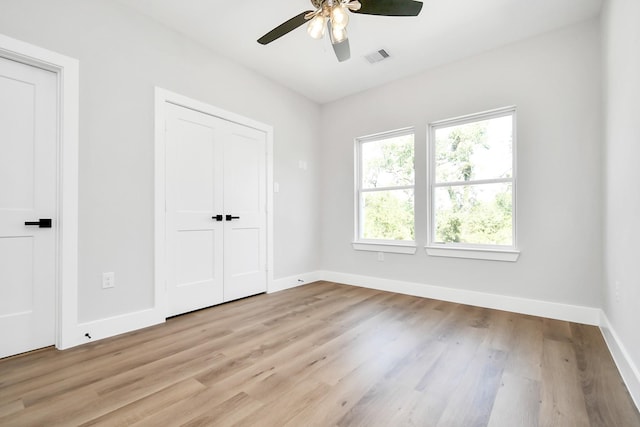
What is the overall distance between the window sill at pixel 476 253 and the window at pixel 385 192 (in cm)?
30

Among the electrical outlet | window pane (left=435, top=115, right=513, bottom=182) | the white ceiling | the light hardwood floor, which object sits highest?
the white ceiling

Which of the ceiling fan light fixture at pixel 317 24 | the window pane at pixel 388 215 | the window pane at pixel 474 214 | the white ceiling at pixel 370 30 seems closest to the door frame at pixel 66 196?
the white ceiling at pixel 370 30

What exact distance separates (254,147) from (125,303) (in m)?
2.14

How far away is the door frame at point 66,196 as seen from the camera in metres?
2.15

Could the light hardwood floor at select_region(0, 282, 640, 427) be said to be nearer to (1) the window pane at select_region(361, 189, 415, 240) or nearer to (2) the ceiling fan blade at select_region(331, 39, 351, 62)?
(1) the window pane at select_region(361, 189, 415, 240)

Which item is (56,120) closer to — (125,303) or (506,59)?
(125,303)

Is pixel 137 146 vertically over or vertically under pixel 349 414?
over

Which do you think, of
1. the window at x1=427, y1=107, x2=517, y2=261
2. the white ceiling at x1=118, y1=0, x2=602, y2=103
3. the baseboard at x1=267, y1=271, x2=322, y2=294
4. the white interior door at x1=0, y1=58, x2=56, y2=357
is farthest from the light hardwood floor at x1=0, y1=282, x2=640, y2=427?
the white ceiling at x1=118, y1=0, x2=602, y2=103

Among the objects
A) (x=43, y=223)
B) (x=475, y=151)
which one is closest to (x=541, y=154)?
(x=475, y=151)

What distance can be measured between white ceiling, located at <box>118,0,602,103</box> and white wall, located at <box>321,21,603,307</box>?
21 cm

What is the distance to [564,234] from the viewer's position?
2746 mm

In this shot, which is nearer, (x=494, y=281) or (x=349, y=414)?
(x=349, y=414)

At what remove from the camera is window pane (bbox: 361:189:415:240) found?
3820mm

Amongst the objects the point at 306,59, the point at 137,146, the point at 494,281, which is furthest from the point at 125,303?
the point at 494,281
